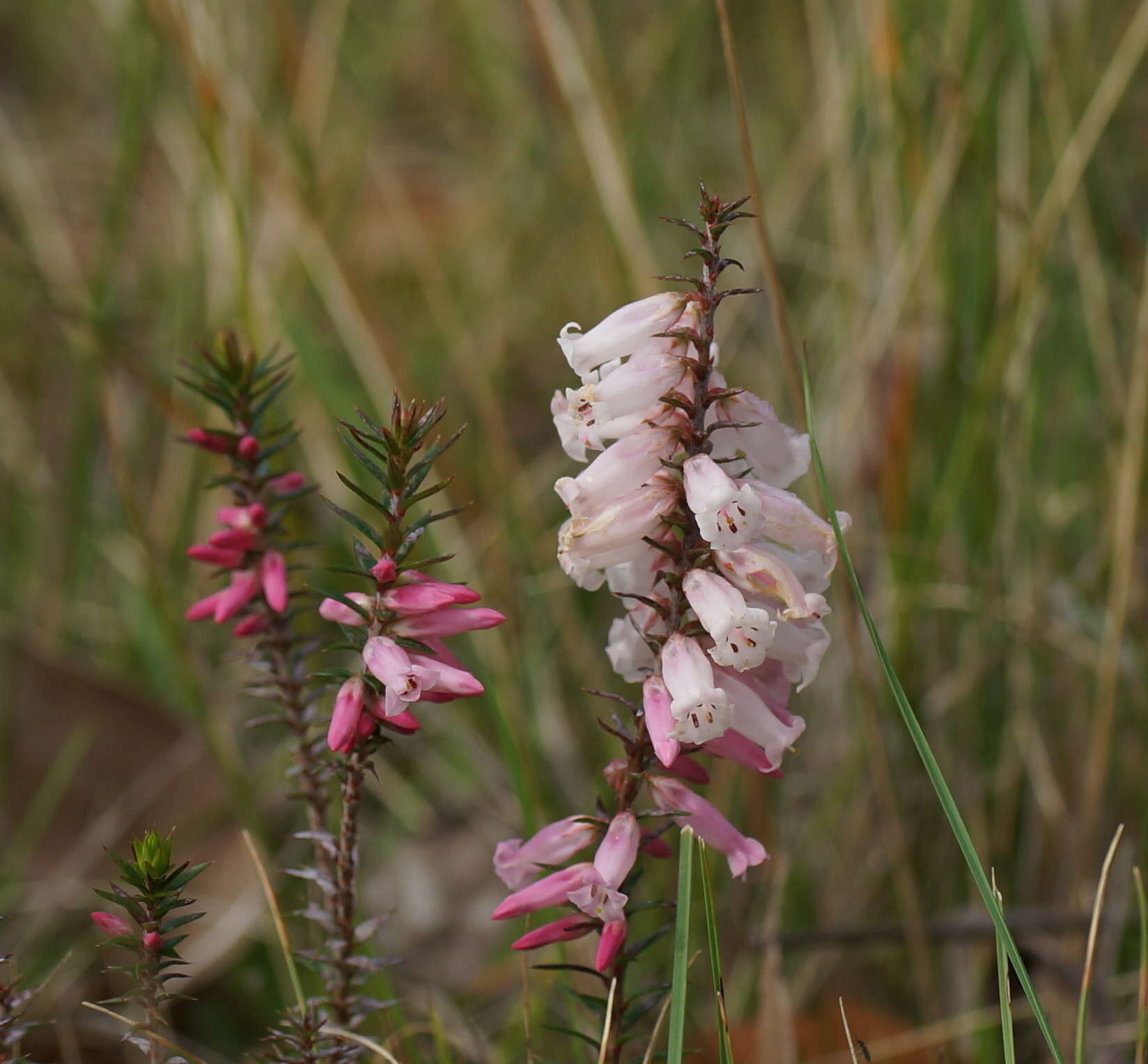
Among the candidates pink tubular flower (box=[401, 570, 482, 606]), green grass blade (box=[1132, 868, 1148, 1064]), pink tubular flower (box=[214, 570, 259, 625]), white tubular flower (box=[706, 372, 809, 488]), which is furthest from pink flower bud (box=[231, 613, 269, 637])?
green grass blade (box=[1132, 868, 1148, 1064])

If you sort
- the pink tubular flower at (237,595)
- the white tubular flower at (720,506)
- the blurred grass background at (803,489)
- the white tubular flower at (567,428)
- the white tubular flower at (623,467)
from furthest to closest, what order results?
the blurred grass background at (803,489), the pink tubular flower at (237,595), the white tubular flower at (567,428), the white tubular flower at (623,467), the white tubular flower at (720,506)

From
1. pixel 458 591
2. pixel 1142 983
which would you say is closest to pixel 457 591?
pixel 458 591

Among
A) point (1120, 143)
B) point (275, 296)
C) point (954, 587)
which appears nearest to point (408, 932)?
point (954, 587)

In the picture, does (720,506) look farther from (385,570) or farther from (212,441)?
(212,441)

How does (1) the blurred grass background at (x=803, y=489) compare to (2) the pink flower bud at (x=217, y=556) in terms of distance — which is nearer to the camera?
(2) the pink flower bud at (x=217, y=556)

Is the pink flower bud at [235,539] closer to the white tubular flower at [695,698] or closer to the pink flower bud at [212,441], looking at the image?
the pink flower bud at [212,441]

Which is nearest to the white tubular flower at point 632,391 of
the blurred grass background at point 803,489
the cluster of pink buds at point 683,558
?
the cluster of pink buds at point 683,558

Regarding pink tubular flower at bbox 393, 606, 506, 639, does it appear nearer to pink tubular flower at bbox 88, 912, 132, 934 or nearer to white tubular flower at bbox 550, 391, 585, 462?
white tubular flower at bbox 550, 391, 585, 462
